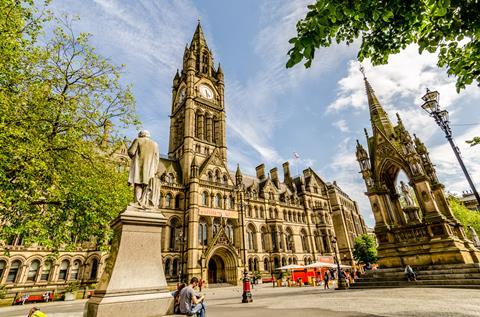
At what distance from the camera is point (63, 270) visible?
77.3 feet

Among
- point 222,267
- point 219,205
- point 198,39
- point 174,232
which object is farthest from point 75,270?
point 198,39

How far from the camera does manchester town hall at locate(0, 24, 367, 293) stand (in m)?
23.9

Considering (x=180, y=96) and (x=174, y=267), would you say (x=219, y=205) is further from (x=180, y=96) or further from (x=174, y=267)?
(x=180, y=96)

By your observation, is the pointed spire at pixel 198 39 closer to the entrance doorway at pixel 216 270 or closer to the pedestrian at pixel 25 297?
the entrance doorway at pixel 216 270

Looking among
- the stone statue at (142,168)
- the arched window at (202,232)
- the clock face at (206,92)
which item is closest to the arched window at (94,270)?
the arched window at (202,232)

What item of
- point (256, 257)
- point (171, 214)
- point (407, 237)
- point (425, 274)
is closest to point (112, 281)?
point (425, 274)

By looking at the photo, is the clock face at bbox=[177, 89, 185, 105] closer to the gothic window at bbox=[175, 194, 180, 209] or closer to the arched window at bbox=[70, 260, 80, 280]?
the gothic window at bbox=[175, 194, 180, 209]

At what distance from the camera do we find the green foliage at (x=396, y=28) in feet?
11.5

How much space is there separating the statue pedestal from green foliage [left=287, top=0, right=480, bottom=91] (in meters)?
4.78

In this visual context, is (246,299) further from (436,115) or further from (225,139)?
(225,139)

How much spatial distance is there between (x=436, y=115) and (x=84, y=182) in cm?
1631

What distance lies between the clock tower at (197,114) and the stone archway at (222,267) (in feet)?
37.3

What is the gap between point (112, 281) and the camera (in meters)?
4.68

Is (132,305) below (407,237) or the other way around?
below
